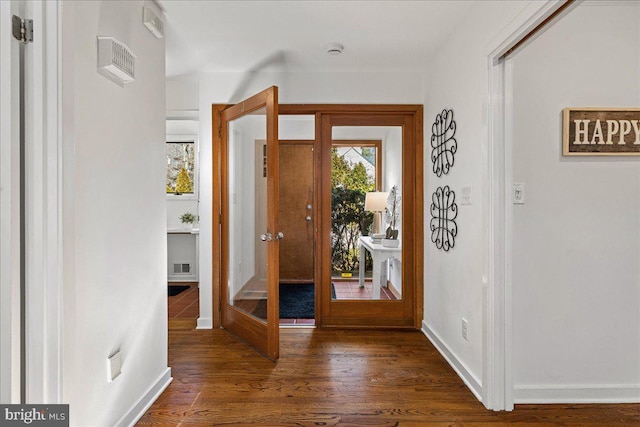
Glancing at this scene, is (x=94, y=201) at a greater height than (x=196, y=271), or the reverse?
(x=94, y=201)

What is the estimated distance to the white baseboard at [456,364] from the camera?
212 cm

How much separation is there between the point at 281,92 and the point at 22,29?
219 cm

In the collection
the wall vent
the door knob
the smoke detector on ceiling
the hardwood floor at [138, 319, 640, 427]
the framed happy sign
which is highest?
the smoke detector on ceiling

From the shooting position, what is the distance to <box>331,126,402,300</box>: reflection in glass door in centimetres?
335

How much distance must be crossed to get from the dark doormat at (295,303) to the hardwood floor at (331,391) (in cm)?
37

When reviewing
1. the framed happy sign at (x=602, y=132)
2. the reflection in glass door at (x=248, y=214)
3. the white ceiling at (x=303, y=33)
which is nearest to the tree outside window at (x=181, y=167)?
the white ceiling at (x=303, y=33)

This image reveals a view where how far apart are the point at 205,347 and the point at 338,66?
2669 mm

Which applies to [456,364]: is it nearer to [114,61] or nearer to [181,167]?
[114,61]

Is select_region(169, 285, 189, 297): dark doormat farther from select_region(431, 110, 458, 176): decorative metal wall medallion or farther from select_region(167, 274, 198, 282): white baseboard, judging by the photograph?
select_region(431, 110, 458, 176): decorative metal wall medallion

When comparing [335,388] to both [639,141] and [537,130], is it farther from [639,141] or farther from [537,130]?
[639,141]

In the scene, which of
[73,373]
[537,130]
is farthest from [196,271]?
[537,130]

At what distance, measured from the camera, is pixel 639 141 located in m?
2.04

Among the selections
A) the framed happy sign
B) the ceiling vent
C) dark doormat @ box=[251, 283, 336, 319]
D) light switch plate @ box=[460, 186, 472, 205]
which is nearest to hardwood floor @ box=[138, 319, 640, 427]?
dark doormat @ box=[251, 283, 336, 319]

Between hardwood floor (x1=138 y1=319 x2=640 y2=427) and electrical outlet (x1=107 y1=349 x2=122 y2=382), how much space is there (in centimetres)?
38
